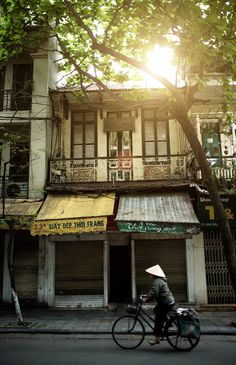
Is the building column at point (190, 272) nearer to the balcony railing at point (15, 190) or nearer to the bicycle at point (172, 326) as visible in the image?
the bicycle at point (172, 326)

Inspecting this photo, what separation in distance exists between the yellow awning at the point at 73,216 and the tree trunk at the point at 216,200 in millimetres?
4522

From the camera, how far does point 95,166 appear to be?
1252cm

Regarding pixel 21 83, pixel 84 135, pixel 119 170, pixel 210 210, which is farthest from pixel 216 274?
pixel 21 83

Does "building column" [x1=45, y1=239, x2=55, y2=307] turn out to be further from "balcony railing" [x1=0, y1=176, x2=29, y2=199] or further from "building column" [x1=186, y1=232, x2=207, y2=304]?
"building column" [x1=186, y1=232, x2=207, y2=304]

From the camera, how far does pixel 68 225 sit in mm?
10508

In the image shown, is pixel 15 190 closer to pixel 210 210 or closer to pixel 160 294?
pixel 210 210

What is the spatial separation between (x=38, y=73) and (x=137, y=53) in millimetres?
5467

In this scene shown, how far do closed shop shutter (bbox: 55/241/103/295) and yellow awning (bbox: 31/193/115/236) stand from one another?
6.07 ft

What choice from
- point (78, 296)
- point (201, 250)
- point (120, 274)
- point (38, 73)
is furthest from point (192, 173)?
point (38, 73)

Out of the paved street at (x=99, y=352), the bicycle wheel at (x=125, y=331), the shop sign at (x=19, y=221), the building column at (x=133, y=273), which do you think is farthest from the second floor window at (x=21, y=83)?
the bicycle wheel at (x=125, y=331)

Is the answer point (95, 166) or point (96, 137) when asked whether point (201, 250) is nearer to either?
point (95, 166)

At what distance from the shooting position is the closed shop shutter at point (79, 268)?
12.2 m

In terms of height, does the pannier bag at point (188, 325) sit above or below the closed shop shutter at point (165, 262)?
below

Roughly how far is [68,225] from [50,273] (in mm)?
2742
